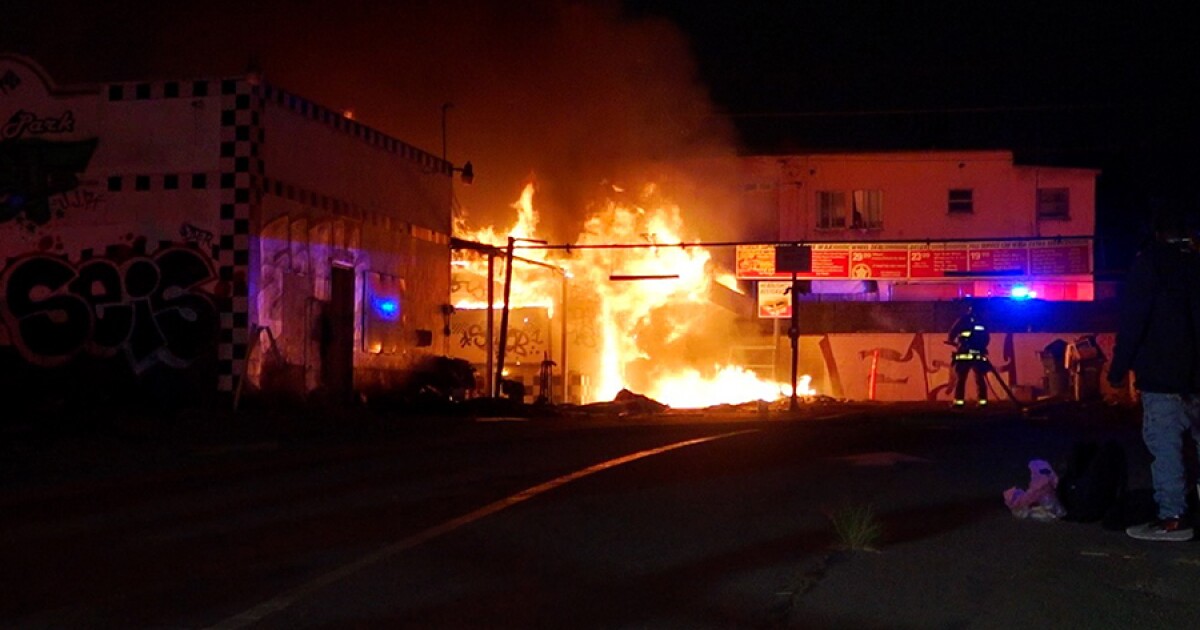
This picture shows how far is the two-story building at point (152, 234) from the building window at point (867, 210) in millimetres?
24164

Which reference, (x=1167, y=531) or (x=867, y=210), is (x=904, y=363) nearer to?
(x=867, y=210)

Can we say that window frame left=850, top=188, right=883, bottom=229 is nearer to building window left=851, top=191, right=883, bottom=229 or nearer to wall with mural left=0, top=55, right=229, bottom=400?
building window left=851, top=191, right=883, bottom=229

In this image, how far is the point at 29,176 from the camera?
63.1ft

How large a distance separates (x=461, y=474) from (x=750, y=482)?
93.5 inches

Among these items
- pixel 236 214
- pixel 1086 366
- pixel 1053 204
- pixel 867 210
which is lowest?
pixel 1086 366

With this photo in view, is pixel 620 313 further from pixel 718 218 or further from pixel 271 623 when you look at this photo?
pixel 271 623

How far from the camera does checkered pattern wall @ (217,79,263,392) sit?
18.5 meters

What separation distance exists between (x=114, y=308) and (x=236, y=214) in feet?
7.31

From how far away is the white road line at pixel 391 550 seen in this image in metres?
6.12

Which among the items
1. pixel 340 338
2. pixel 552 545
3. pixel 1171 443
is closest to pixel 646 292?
pixel 340 338

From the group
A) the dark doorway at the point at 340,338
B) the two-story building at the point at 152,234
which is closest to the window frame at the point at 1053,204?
the dark doorway at the point at 340,338

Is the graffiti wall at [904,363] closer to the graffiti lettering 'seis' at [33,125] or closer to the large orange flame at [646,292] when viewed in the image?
the large orange flame at [646,292]

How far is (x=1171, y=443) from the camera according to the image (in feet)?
24.2

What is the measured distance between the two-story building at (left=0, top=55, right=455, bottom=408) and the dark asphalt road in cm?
632
